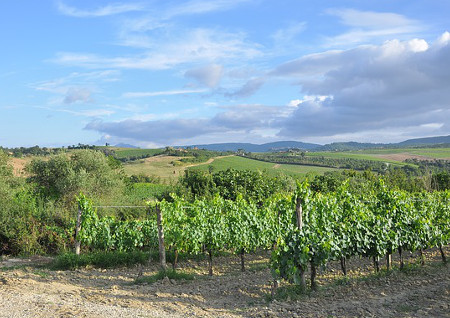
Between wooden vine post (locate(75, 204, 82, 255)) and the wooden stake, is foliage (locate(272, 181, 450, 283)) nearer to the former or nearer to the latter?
the wooden stake

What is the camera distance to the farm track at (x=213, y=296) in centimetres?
736

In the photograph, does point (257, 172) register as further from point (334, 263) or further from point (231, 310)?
point (231, 310)

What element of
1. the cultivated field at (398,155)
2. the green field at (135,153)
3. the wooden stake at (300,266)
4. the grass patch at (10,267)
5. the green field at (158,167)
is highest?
the green field at (135,153)

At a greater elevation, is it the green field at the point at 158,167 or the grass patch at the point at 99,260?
the green field at the point at 158,167

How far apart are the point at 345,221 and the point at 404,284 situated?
6.66 ft

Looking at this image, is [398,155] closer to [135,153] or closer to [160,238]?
[135,153]

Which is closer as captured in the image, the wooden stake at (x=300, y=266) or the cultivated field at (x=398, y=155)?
the wooden stake at (x=300, y=266)

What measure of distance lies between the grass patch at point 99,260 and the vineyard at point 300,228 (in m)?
0.84

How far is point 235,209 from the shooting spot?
502 inches

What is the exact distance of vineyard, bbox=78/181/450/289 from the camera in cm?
870

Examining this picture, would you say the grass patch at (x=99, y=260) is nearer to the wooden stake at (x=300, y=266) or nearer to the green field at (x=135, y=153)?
the wooden stake at (x=300, y=266)

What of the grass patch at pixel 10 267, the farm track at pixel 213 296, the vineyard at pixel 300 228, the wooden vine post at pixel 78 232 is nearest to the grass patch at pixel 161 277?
the farm track at pixel 213 296

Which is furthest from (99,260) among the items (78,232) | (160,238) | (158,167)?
(158,167)

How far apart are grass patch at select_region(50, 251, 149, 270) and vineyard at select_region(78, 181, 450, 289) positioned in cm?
84
